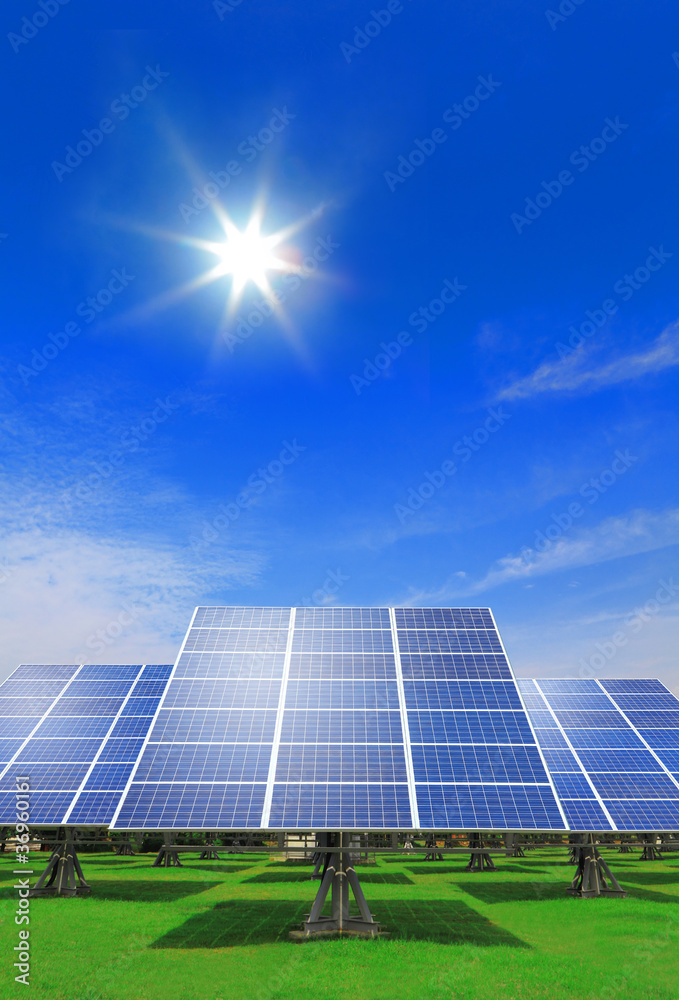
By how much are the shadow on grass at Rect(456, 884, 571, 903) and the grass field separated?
5.5 inches

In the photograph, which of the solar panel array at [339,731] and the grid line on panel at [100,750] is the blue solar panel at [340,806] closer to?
the solar panel array at [339,731]

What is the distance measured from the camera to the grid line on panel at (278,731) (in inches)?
655

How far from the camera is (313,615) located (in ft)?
80.8

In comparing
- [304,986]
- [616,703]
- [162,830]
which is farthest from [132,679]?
[616,703]

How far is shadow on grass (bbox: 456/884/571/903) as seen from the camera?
83.5 feet

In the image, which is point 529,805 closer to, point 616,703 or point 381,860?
point 616,703

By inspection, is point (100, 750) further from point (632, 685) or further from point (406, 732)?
point (632, 685)

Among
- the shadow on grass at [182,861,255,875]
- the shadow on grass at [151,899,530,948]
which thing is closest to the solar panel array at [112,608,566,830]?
the shadow on grass at [151,899,530,948]

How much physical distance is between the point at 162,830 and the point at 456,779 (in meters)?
8.89

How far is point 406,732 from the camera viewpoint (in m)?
19.1

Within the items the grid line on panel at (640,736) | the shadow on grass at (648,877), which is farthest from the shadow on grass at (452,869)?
the grid line on panel at (640,736)

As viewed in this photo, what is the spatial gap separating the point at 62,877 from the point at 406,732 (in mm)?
18173

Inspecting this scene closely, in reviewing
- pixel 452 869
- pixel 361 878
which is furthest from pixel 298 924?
pixel 452 869

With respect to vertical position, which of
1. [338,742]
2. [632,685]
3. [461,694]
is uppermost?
[632,685]
